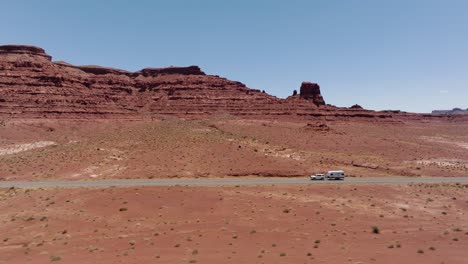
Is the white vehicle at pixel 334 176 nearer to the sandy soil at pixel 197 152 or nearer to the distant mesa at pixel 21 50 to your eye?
the sandy soil at pixel 197 152

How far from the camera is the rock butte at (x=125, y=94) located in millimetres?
82938

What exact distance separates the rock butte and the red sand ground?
50.8 m

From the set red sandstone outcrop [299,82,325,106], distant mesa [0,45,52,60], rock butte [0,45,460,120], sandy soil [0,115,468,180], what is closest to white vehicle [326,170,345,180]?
sandy soil [0,115,468,180]

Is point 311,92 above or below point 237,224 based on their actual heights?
above

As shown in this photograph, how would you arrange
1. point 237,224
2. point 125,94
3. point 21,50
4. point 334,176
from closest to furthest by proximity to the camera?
1. point 237,224
2. point 334,176
3. point 21,50
4. point 125,94

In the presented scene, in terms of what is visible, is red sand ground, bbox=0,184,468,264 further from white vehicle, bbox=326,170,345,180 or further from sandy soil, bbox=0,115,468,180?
sandy soil, bbox=0,115,468,180

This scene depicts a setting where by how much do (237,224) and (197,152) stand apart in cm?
3290

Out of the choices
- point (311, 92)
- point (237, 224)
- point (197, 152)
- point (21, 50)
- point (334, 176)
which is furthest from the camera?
point (311, 92)

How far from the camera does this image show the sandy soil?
50.3 meters

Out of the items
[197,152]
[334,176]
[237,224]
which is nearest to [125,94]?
[197,152]

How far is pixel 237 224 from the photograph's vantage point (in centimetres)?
2639

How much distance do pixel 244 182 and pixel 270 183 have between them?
294cm

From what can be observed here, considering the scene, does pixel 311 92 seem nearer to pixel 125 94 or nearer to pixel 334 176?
pixel 125 94

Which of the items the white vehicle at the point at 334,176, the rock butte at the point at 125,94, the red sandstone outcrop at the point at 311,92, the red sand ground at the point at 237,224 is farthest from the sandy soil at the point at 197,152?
the red sandstone outcrop at the point at 311,92
